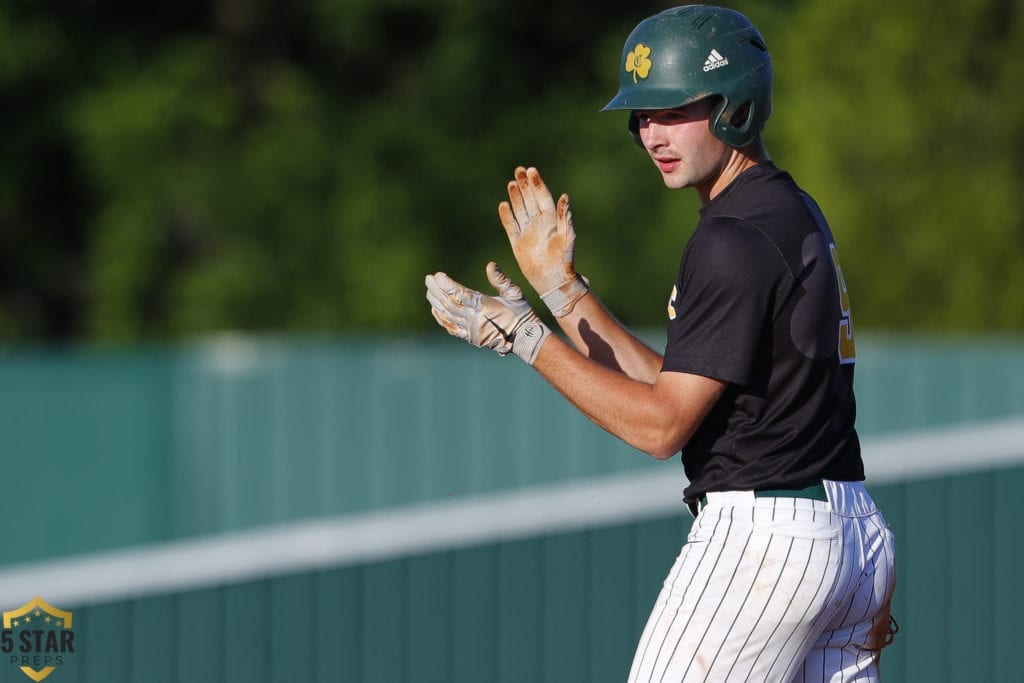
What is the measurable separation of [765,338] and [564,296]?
58 centimetres

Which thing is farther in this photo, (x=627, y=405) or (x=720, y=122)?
(x=720, y=122)

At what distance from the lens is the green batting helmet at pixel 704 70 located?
369cm

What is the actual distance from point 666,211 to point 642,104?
14.4 metres

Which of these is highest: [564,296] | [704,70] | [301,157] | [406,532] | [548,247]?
[301,157]

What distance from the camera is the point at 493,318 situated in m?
3.80

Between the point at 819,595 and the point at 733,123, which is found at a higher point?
the point at 733,123

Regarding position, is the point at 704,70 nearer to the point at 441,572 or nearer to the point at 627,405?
the point at 627,405

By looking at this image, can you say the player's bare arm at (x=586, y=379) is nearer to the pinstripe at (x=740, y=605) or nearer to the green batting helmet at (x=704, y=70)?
the pinstripe at (x=740, y=605)

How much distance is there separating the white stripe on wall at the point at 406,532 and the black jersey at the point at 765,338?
139 centimetres

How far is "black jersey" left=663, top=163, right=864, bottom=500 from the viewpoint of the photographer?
3.48 metres

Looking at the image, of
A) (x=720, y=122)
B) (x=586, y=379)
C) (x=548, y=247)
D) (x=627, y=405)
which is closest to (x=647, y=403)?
(x=627, y=405)

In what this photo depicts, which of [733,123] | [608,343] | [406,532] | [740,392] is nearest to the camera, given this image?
[740,392]

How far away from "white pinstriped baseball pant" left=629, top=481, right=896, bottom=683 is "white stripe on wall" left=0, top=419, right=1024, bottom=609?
1372 millimetres

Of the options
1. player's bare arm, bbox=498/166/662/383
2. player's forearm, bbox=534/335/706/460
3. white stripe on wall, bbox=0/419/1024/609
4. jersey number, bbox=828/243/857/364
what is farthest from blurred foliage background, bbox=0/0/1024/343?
player's forearm, bbox=534/335/706/460
